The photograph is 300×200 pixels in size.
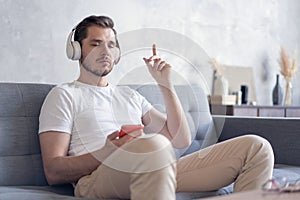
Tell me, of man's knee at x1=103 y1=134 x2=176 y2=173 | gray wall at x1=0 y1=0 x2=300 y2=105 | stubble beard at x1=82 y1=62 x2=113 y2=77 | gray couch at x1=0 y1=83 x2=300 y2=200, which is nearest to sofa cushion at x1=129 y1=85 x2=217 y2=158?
gray couch at x1=0 y1=83 x2=300 y2=200

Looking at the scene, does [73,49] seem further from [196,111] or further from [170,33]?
[170,33]

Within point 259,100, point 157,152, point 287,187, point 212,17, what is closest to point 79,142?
point 157,152

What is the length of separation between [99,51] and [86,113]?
0.25 m

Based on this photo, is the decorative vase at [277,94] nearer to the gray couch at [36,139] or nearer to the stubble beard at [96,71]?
the gray couch at [36,139]

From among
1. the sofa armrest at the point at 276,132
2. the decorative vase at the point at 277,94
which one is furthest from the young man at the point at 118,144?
the decorative vase at the point at 277,94

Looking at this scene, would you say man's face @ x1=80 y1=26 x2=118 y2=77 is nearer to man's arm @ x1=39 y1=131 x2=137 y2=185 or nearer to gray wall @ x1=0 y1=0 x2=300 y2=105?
gray wall @ x1=0 y1=0 x2=300 y2=105

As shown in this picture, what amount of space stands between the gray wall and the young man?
0.12 meters

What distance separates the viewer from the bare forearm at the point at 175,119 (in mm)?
1797

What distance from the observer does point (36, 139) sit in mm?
1848

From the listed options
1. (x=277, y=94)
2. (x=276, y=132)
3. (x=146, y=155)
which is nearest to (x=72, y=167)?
(x=146, y=155)

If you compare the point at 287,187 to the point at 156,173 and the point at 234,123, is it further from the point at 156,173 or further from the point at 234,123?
the point at 234,123

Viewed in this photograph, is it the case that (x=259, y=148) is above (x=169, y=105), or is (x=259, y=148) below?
below

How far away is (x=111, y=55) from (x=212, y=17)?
1.76 metres

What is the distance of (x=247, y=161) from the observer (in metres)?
1.61
